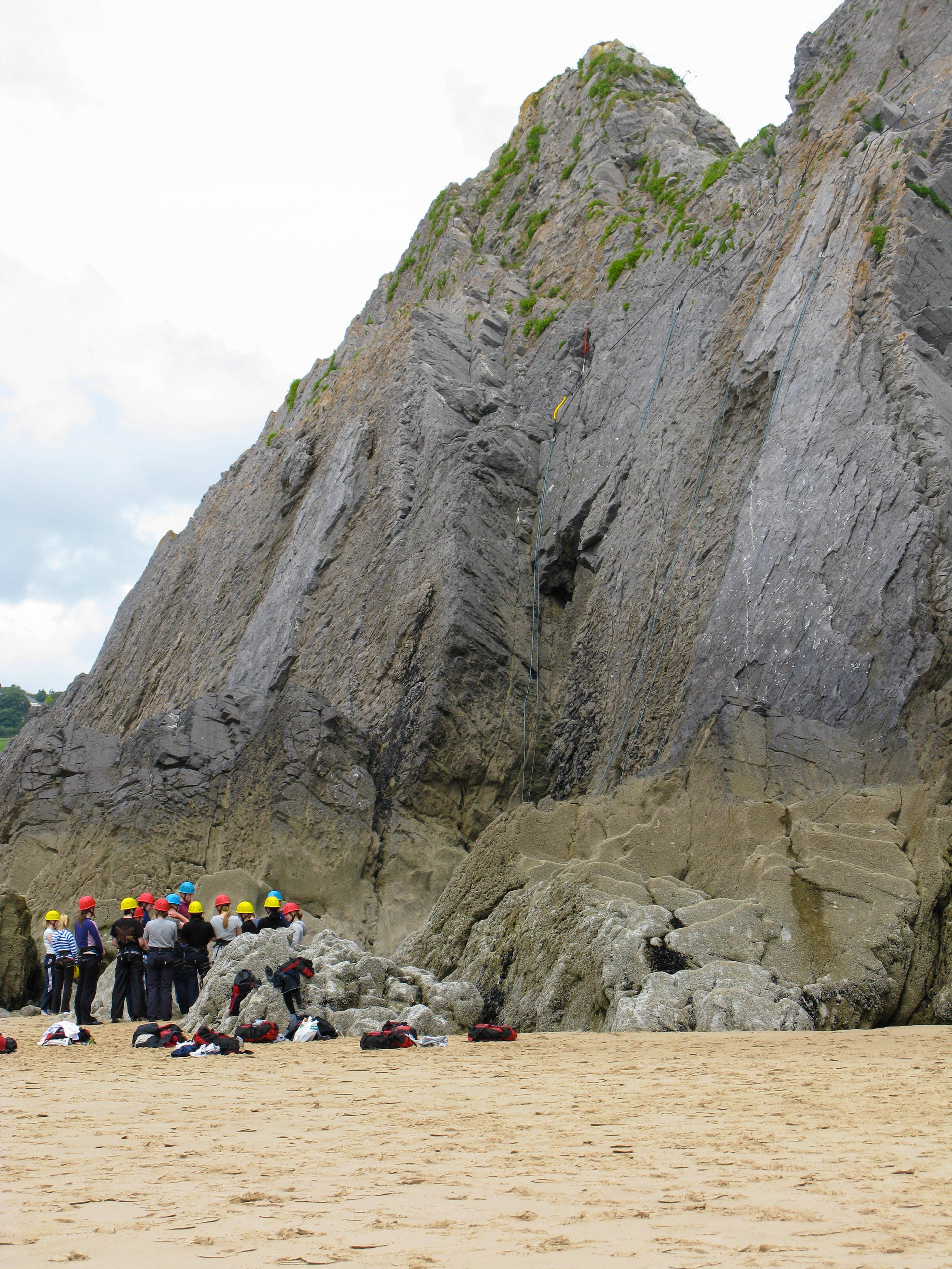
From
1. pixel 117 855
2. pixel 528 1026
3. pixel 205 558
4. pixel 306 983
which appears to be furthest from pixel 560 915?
pixel 205 558

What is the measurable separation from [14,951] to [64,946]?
13.3 feet

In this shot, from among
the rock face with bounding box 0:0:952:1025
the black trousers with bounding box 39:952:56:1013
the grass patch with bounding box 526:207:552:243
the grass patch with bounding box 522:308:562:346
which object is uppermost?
the grass patch with bounding box 526:207:552:243

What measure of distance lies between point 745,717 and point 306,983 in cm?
572

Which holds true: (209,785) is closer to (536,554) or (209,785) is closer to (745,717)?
(536,554)

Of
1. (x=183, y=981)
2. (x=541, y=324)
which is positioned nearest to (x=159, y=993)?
(x=183, y=981)

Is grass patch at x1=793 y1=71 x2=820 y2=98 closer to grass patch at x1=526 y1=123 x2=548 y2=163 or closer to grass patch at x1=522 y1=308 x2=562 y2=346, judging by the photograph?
grass patch at x1=522 y1=308 x2=562 y2=346

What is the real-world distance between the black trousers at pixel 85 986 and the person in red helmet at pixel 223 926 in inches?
61.3

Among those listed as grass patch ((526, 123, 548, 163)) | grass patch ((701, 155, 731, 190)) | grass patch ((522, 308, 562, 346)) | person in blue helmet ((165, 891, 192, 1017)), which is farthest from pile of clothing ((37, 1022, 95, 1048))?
grass patch ((526, 123, 548, 163))

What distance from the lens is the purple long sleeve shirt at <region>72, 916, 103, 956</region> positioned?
11414 millimetres

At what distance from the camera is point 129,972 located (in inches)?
483

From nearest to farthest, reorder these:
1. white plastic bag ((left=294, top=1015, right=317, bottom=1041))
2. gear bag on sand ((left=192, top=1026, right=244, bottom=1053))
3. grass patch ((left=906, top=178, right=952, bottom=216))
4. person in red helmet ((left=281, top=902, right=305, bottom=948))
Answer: gear bag on sand ((left=192, top=1026, right=244, bottom=1053)) < white plastic bag ((left=294, top=1015, right=317, bottom=1041)) < person in red helmet ((left=281, top=902, right=305, bottom=948)) < grass patch ((left=906, top=178, right=952, bottom=216))

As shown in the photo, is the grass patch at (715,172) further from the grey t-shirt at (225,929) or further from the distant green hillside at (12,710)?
the distant green hillside at (12,710)

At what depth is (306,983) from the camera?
10.1m

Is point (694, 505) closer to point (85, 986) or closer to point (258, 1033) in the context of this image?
point (258, 1033)
